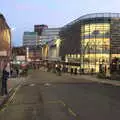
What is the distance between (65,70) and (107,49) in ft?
61.1

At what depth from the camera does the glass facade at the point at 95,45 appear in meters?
122

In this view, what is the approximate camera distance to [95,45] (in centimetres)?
12250

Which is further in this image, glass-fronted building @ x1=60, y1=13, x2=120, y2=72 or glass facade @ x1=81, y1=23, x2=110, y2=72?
glass facade @ x1=81, y1=23, x2=110, y2=72

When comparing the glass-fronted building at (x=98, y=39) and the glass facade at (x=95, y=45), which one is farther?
the glass facade at (x=95, y=45)

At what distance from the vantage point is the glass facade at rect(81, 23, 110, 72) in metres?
122

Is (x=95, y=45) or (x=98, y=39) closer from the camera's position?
(x=95, y=45)

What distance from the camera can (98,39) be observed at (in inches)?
4847

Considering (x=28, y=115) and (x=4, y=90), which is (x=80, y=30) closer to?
(x=4, y=90)

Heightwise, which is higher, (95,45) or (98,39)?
(98,39)

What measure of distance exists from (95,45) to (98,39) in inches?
74.1

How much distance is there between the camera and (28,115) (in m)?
18.2

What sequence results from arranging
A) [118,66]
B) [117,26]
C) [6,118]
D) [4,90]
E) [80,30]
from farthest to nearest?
[80,30]
[117,26]
[118,66]
[4,90]
[6,118]

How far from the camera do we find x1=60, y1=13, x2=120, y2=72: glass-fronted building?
121 m

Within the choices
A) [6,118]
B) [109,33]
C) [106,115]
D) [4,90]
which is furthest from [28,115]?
[109,33]
